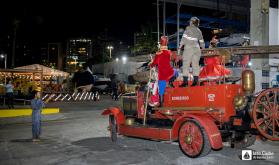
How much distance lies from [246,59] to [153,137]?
2.95 m

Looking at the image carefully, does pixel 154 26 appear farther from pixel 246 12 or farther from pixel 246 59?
pixel 246 59

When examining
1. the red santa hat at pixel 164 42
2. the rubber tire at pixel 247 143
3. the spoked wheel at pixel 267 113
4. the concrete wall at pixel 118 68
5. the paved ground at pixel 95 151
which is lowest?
the paved ground at pixel 95 151

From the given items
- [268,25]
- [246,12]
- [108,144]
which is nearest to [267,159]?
[108,144]

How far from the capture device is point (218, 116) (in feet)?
23.1

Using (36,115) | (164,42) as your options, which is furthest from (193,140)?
(36,115)

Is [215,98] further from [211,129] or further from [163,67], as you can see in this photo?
[163,67]

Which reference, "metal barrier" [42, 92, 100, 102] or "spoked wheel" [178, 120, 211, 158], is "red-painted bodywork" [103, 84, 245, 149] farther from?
"metal barrier" [42, 92, 100, 102]

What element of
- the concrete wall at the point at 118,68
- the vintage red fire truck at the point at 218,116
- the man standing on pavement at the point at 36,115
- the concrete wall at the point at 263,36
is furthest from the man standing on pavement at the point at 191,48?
the concrete wall at the point at 118,68

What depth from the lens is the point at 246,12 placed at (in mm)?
44312

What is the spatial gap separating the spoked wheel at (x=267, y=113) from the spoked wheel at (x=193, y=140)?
108cm

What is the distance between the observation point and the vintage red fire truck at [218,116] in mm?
6602

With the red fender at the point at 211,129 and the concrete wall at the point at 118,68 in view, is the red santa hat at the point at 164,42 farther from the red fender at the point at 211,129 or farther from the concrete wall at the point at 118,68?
the concrete wall at the point at 118,68

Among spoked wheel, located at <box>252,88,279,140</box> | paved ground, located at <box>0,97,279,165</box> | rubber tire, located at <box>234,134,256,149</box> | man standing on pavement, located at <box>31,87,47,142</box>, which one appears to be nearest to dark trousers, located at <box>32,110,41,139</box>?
man standing on pavement, located at <box>31,87,47,142</box>

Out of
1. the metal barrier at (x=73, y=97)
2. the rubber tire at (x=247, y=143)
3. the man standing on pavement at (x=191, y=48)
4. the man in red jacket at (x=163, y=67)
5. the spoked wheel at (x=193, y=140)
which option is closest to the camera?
the spoked wheel at (x=193, y=140)
